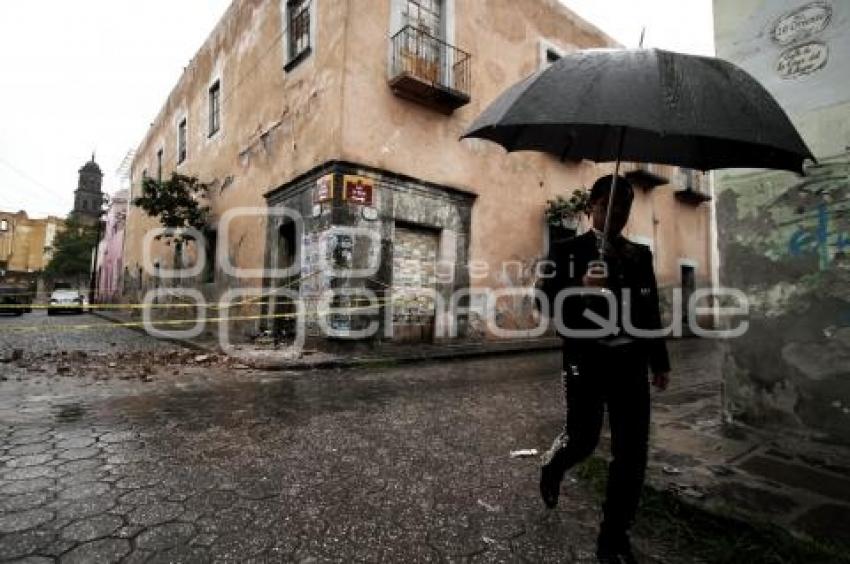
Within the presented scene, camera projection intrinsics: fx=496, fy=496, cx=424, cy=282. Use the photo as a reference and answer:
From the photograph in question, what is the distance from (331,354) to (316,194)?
3.05 metres

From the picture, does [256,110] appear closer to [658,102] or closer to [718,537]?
[658,102]

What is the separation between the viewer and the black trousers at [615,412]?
2064 millimetres

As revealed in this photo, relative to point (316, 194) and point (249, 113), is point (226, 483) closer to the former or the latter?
point (316, 194)

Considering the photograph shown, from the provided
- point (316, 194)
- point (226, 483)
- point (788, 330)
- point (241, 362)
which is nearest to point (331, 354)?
point (241, 362)

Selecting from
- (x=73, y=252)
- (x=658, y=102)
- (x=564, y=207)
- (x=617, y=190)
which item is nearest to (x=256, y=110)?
(x=564, y=207)

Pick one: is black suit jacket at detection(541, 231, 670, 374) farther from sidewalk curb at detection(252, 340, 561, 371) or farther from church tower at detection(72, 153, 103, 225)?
church tower at detection(72, 153, 103, 225)

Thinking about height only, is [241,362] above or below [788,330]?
below

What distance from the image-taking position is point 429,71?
10.2m

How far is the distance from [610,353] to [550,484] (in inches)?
29.8

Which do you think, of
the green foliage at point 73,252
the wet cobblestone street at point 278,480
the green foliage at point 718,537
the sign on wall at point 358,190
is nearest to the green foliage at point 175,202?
the sign on wall at point 358,190

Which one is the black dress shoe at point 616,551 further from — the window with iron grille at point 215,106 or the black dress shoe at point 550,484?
the window with iron grille at point 215,106

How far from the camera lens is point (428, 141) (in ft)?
33.6

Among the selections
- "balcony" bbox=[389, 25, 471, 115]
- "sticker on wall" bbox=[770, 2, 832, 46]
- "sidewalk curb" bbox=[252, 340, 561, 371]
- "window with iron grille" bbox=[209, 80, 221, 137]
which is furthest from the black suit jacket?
"window with iron grille" bbox=[209, 80, 221, 137]

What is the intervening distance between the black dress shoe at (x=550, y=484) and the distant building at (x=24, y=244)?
67609 mm
